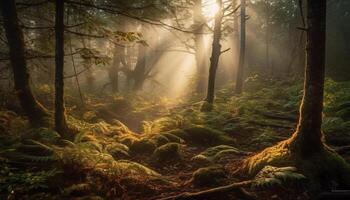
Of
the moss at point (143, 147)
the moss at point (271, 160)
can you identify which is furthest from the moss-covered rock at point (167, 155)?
the moss at point (271, 160)

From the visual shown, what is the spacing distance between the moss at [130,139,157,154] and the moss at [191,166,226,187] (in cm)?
327

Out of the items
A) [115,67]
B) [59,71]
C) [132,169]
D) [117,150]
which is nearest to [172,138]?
[117,150]

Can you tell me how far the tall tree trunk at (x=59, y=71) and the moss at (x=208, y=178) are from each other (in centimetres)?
482

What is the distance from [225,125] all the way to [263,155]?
5.88 meters

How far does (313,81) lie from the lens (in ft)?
21.5

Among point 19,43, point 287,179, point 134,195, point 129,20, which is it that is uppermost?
point 129,20

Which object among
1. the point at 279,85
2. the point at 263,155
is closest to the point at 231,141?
the point at 263,155

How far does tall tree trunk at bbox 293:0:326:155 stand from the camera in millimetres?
6441

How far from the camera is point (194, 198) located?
5.99 meters

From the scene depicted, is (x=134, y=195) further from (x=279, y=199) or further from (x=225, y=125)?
(x=225, y=125)

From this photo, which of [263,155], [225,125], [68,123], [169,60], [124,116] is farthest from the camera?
[169,60]

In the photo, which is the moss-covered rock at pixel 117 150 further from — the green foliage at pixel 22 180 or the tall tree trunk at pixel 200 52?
the tall tree trunk at pixel 200 52

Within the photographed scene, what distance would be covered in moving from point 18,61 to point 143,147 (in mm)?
4988

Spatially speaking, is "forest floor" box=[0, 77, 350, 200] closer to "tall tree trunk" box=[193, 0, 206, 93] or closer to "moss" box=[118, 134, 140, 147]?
"moss" box=[118, 134, 140, 147]
